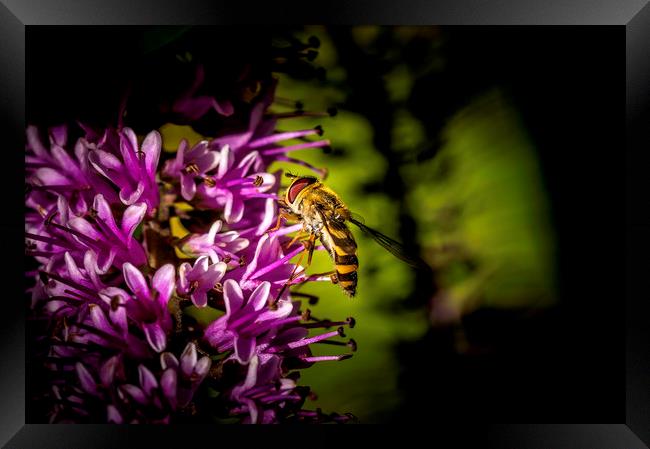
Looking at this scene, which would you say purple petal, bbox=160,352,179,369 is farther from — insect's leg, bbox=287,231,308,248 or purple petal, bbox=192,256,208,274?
insect's leg, bbox=287,231,308,248

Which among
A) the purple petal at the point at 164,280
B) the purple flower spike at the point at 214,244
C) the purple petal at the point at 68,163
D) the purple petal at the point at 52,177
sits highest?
the purple petal at the point at 68,163

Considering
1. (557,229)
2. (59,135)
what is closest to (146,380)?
(59,135)

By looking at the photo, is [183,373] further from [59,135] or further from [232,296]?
[59,135]

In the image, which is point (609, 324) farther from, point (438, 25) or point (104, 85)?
point (104, 85)

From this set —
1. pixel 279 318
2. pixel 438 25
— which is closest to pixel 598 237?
pixel 438 25

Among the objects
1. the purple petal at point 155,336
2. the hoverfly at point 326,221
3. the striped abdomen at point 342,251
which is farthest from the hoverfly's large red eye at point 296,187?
the purple petal at point 155,336

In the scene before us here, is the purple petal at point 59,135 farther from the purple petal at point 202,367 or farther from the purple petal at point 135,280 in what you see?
the purple petal at point 202,367
